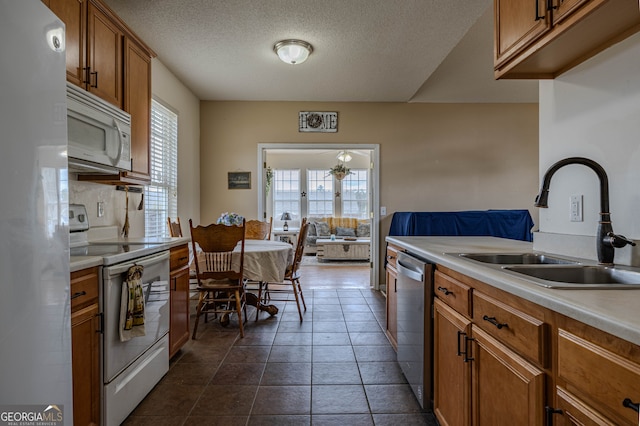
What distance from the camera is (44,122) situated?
107cm

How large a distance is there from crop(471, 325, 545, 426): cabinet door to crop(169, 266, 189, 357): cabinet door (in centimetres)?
195

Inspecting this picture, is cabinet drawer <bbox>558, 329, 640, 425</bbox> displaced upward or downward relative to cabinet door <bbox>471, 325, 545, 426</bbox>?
upward

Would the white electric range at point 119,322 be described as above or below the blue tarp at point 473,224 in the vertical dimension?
below

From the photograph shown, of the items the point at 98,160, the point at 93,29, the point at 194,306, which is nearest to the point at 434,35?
the point at 93,29

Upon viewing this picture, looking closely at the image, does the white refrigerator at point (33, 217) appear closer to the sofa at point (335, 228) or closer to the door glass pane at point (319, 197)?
the sofa at point (335, 228)

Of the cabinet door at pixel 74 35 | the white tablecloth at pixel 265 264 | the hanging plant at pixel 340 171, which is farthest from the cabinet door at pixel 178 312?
the hanging plant at pixel 340 171

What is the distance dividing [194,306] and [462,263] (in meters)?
3.39

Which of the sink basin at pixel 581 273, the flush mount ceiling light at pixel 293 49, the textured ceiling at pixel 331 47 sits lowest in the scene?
the sink basin at pixel 581 273

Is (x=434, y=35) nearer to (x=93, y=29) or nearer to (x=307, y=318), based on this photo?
(x=93, y=29)

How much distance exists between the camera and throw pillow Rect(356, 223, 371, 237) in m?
8.40

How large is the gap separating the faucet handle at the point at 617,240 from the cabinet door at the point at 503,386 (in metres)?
0.60

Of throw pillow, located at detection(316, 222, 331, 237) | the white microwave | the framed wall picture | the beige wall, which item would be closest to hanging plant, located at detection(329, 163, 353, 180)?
throw pillow, located at detection(316, 222, 331, 237)

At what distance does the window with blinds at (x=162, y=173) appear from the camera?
11.0 ft

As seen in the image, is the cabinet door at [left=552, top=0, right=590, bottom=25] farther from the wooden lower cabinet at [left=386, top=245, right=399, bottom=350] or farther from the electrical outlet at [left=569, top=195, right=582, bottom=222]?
the wooden lower cabinet at [left=386, top=245, right=399, bottom=350]
